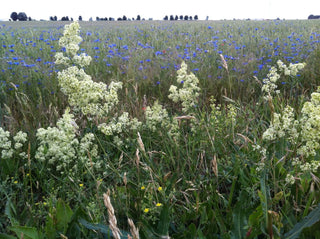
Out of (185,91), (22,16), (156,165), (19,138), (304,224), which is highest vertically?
(22,16)

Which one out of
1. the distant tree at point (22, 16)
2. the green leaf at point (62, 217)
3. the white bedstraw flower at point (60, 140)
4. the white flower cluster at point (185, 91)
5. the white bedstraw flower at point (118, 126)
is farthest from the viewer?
the distant tree at point (22, 16)

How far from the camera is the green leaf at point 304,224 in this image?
163 centimetres

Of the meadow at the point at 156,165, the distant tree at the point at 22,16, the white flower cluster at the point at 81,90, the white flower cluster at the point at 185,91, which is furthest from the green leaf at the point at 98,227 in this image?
the distant tree at the point at 22,16

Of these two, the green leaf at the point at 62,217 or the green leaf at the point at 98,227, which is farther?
the green leaf at the point at 62,217

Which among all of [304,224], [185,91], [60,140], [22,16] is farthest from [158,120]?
[22,16]

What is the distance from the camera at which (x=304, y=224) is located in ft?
5.44

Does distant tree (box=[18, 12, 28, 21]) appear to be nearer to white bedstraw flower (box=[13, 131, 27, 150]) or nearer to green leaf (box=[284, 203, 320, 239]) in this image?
white bedstraw flower (box=[13, 131, 27, 150])

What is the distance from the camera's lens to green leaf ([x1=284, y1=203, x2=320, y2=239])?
163cm

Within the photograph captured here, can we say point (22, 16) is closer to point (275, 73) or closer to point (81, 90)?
point (81, 90)

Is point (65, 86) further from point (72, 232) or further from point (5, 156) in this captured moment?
point (72, 232)

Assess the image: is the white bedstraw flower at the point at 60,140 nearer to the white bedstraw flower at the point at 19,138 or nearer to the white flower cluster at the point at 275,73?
the white bedstraw flower at the point at 19,138

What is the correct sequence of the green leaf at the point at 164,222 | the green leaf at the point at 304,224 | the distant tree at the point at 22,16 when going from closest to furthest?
1. the green leaf at the point at 304,224
2. the green leaf at the point at 164,222
3. the distant tree at the point at 22,16

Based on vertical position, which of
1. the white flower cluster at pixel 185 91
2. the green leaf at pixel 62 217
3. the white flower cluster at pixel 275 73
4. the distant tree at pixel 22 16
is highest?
the distant tree at pixel 22 16

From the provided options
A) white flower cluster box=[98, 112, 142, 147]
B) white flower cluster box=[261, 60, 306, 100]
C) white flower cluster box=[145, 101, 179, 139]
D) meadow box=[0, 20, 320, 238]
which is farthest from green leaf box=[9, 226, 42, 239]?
white flower cluster box=[261, 60, 306, 100]
